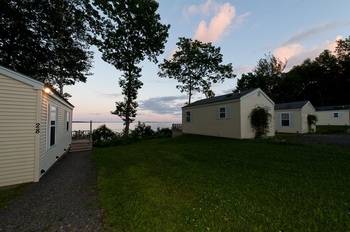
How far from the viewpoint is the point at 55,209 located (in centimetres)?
361

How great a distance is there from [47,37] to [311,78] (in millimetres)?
55999

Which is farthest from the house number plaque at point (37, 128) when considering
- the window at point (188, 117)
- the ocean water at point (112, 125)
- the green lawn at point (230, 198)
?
the window at point (188, 117)

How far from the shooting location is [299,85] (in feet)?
142

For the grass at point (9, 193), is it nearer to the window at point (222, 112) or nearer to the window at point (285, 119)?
the window at point (222, 112)

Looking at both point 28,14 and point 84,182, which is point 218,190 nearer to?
point 84,182

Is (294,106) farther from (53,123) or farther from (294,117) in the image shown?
(53,123)

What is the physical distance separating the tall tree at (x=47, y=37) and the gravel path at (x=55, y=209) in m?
13.5

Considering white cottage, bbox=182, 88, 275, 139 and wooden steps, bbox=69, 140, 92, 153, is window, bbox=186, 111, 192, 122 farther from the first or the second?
wooden steps, bbox=69, 140, 92, 153

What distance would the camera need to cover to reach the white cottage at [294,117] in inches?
745

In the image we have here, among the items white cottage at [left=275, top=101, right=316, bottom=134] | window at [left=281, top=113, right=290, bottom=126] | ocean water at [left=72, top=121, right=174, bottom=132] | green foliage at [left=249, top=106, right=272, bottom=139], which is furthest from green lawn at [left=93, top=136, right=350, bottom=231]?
window at [left=281, top=113, right=290, bottom=126]

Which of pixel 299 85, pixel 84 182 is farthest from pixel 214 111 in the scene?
pixel 299 85

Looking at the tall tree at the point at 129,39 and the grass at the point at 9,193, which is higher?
the tall tree at the point at 129,39

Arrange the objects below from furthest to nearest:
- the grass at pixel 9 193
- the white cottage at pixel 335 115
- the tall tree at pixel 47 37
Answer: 1. the white cottage at pixel 335 115
2. the tall tree at pixel 47 37
3. the grass at pixel 9 193

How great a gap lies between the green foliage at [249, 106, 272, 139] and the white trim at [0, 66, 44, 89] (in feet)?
47.1
